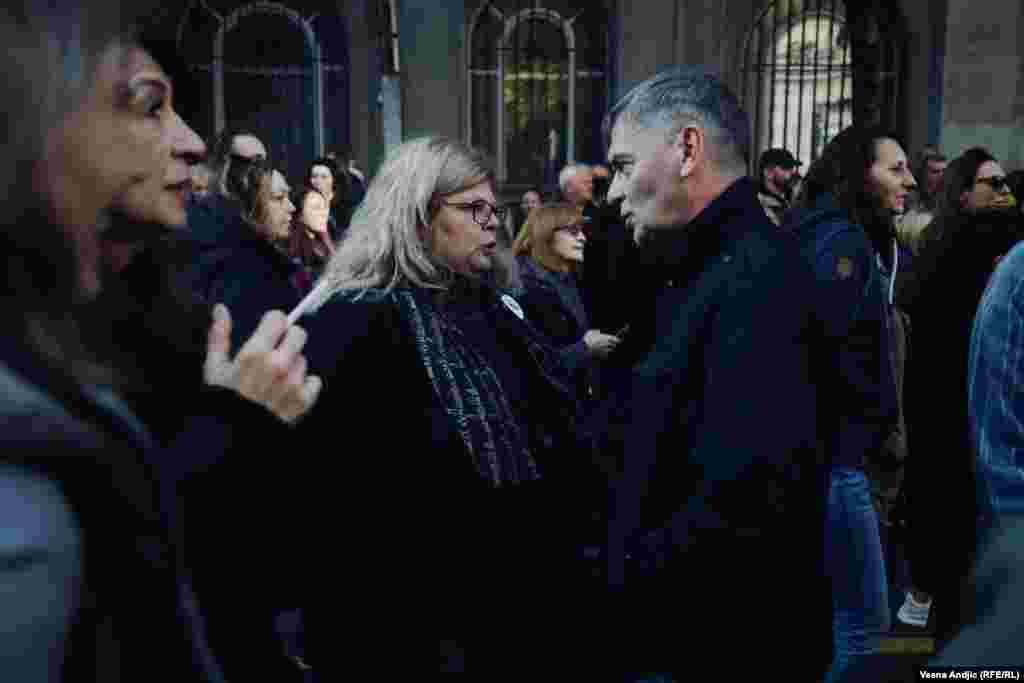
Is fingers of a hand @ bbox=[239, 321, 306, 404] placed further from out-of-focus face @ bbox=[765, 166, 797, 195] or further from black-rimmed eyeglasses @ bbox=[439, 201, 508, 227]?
out-of-focus face @ bbox=[765, 166, 797, 195]

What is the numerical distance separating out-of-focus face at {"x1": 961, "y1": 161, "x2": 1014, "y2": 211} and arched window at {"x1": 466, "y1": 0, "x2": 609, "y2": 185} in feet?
30.1

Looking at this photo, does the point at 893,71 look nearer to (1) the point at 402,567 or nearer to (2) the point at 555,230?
(2) the point at 555,230

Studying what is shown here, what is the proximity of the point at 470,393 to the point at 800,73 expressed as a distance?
12637 mm

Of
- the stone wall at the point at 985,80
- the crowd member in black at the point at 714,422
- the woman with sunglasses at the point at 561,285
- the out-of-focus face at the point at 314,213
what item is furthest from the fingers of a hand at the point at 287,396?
the stone wall at the point at 985,80

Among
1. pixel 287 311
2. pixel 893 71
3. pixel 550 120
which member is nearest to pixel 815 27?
pixel 893 71

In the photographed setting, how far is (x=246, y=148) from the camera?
384 cm

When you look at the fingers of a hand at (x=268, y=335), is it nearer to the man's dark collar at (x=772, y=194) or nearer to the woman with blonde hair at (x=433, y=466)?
the woman with blonde hair at (x=433, y=466)

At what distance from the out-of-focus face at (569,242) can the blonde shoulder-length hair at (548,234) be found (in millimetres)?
13

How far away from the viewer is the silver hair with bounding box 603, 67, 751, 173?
2264mm

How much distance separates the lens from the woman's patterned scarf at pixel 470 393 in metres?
2.53

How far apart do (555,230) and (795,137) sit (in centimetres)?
966

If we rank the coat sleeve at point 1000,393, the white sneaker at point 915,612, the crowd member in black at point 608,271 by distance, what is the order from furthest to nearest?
the crowd member in black at point 608,271 < the white sneaker at point 915,612 < the coat sleeve at point 1000,393

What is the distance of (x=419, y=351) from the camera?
258cm

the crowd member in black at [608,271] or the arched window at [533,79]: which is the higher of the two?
the arched window at [533,79]
